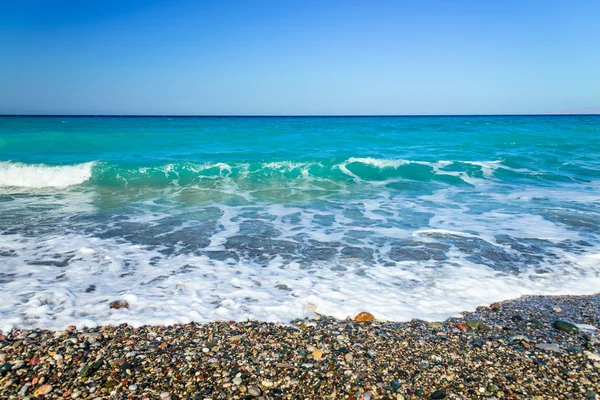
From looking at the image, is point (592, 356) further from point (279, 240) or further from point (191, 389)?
point (279, 240)

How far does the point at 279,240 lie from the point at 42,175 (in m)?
11.3

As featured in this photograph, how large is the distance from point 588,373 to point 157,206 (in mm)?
8848

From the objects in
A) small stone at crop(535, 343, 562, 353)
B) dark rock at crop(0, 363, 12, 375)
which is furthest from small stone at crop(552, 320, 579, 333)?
dark rock at crop(0, 363, 12, 375)

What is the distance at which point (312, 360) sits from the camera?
3.22 meters

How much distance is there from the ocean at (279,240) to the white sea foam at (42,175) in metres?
0.07

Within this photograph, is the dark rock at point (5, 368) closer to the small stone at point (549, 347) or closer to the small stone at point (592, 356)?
the small stone at point (549, 347)

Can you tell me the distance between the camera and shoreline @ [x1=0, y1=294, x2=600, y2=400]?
283 centimetres

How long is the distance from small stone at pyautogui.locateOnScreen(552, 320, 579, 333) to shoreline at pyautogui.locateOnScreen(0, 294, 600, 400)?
13mm

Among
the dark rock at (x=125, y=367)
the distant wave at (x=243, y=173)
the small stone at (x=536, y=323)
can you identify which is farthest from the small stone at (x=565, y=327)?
the distant wave at (x=243, y=173)

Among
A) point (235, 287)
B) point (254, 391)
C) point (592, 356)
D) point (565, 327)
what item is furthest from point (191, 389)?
point (565, 327)

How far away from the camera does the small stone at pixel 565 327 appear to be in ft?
Answer: 12.5

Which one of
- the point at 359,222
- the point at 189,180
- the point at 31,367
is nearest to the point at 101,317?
the point at 31,367

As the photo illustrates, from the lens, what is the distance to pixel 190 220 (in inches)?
325

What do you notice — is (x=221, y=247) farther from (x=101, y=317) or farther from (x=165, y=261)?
(x=101, y=317)
